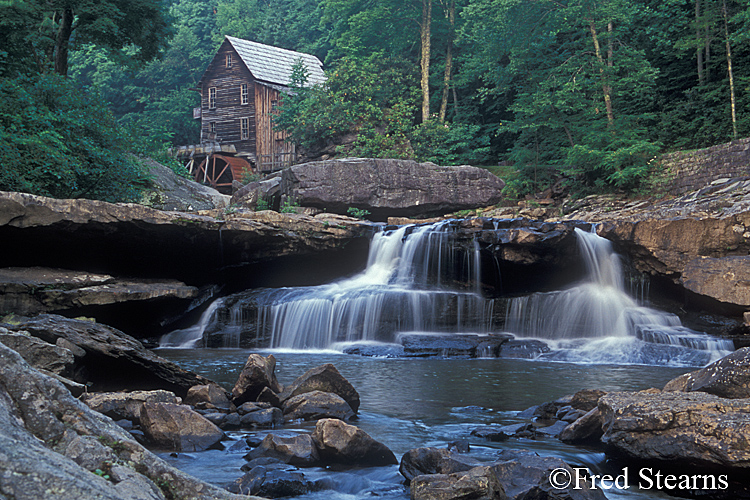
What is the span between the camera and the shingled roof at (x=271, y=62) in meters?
38.3

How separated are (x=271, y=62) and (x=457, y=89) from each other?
46.1 ft

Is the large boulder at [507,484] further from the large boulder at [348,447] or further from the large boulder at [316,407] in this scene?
the large boulder at [316,407]

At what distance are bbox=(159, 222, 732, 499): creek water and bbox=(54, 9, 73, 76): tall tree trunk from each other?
27.9ft

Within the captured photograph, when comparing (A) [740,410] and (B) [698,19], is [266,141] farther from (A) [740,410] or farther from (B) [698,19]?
(A) [740,410]

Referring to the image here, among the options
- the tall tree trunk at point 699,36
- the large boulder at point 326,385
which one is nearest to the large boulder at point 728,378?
the large boulder at point 326,385

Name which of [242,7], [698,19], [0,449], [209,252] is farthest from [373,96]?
[242,7]

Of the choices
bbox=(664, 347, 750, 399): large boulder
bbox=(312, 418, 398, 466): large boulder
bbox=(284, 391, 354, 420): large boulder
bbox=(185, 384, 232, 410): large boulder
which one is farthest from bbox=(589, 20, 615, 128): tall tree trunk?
bbox=(312, 418, 398, 466): large boulder

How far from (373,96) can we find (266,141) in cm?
1114

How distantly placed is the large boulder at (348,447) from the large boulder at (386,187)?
16928 mm

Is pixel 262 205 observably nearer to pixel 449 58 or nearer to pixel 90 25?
pixel 90 25

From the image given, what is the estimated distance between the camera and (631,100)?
2475 cm

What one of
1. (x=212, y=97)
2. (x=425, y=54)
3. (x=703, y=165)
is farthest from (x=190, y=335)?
(x=212, y=97)

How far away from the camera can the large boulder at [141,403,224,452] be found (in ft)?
15.5

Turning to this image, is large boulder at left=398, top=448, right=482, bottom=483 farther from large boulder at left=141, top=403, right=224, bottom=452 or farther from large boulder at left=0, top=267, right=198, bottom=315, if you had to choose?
large boulder at left=0, top=267, right=198, bottom=315
